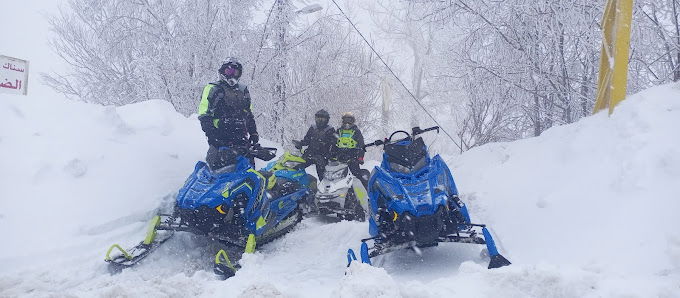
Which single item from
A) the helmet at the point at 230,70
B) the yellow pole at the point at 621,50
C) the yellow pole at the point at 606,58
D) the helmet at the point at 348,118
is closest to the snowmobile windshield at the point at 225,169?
the helmet at the point at 230,70

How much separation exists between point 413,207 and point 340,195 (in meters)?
2.84

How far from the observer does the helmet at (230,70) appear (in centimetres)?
552

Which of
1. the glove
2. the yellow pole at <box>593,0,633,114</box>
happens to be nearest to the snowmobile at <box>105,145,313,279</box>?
the glove

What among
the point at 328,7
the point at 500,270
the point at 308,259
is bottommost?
the point at 308,259

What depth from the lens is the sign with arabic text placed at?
5.41 metres

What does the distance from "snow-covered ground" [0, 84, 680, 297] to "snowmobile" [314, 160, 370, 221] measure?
276 mm

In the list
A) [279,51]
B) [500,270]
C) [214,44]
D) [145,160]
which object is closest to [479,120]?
[279,51]

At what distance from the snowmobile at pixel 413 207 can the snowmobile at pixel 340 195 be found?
205 cm

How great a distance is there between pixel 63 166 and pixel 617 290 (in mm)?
5416

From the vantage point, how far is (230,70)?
5535mm

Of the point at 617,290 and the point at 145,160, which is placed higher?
the point at 145,160

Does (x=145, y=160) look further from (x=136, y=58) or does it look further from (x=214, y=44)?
(x=136, y=58)

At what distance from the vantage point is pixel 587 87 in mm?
7801

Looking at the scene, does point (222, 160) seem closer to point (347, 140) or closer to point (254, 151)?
point (254, 151)
